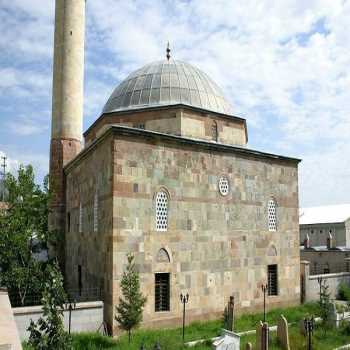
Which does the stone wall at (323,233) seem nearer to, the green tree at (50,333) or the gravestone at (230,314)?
the gravestone at (230,314)

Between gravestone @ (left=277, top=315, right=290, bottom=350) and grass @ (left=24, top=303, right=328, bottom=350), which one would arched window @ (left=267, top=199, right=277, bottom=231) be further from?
gravestone @ (left=277, top=315, right=290, bottom=350)

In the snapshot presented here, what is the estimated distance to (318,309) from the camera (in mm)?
16969

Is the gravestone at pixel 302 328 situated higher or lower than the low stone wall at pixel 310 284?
lower

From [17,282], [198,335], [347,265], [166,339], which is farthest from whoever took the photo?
[347,265]

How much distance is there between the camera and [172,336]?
12.1 metres

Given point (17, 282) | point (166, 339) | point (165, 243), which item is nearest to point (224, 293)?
point (165, 243)

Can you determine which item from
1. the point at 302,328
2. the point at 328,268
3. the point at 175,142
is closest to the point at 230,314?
the point at 302,328

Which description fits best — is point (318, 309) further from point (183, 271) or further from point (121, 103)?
point (121, 103)

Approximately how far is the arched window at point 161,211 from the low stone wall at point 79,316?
10.2 feet

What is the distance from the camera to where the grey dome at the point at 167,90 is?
18.7 meters

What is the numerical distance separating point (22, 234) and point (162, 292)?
5.91 meters

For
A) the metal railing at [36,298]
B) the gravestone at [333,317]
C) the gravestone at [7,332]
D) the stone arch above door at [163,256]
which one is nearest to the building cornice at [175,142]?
the stone arch above door at [163,256]

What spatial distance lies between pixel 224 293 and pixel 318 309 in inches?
181

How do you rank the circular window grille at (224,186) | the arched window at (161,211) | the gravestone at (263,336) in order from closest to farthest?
1. the gravestone at (263,336)
2. the arched window at (161,211)
3. the circular window grille at (224,186)
